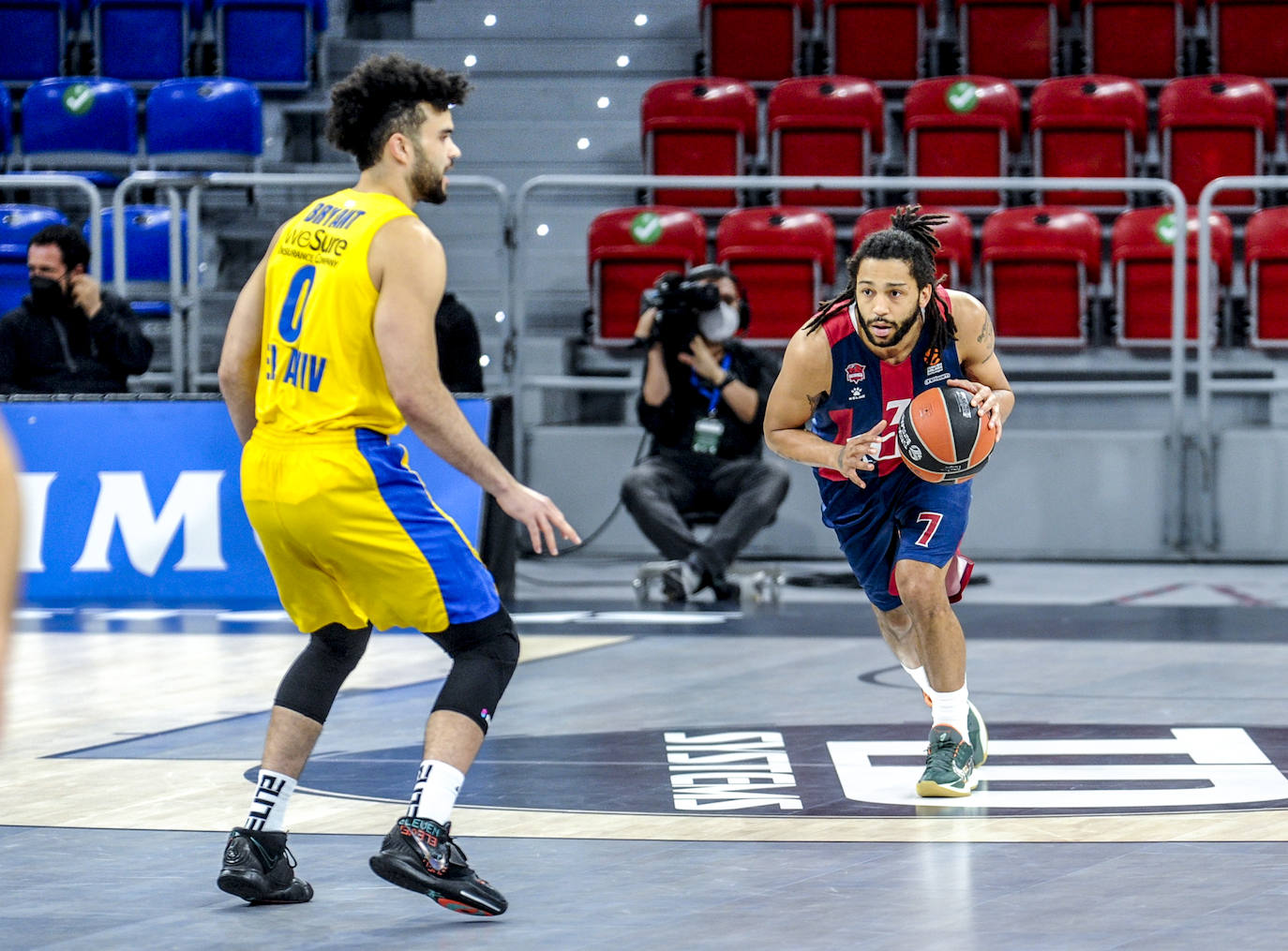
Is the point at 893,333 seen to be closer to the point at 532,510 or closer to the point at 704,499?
the point at 532,510

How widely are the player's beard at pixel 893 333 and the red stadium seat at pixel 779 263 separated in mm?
5928

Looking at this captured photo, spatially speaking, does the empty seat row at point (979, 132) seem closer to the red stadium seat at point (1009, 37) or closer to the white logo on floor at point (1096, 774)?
the red stadium seat at point (1009, 37)

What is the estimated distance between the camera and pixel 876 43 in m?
13.2

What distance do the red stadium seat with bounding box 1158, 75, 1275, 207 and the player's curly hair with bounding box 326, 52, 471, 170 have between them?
29.5ft

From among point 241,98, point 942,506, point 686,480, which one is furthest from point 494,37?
point 942,506

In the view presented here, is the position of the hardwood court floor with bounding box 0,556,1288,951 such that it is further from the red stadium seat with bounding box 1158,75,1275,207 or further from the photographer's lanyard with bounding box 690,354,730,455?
the red stadium seat with bounding box 1158,75,1275,207

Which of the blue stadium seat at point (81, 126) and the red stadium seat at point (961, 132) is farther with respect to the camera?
the blue stadium seat at point (81, 126)

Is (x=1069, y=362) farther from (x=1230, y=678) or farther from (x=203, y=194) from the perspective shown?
(x=203, y=194)

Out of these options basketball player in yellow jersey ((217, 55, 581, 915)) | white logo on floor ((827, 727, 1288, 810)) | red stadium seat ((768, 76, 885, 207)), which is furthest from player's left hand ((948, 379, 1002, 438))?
red stadium seat ((768, 76, 885, 207))

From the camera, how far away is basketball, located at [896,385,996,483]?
15.7ft

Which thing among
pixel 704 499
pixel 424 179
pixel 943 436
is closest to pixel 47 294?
pixel 704 499

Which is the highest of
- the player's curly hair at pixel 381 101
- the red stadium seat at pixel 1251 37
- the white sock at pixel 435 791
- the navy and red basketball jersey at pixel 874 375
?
the red stadium seat at pixel 1251 37

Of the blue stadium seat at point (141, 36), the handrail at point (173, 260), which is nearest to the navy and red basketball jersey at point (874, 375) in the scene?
the handrail at point (173, 260)

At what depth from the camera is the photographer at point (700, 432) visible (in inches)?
357
